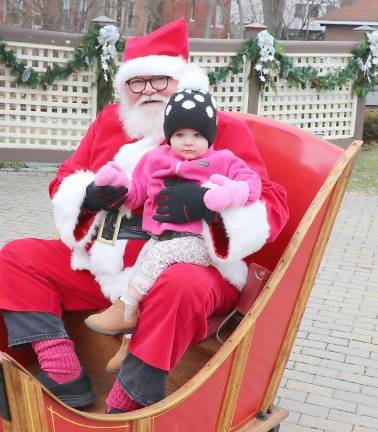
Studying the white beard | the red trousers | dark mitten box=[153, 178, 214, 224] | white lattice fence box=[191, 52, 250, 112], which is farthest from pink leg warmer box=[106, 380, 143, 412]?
white lattice fence box=[191, 52, 250, 112]

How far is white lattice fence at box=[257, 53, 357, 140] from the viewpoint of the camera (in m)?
10.1

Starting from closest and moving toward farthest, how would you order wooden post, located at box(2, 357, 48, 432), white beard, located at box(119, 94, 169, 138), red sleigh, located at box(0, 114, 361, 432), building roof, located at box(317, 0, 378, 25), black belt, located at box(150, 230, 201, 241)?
1. wooden post, located at box(2, 357, 48, 432)
2. red sleigh, located at box(0, 114, 361, 432)
3. black belt, located at box(150, 230, 201, 241)
4. white beard, located at box(119, 94, 169, 138)
5. building roof, located at box(317, 0, 378, 25)

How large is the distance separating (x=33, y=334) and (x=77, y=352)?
1.23 ft

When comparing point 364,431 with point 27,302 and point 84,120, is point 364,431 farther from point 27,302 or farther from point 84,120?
point 84,120

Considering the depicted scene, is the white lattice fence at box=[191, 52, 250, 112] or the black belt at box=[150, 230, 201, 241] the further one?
the white lattice fence at box=[191, 52, 250, 112]

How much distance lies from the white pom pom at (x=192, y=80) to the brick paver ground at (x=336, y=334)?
1565 mm

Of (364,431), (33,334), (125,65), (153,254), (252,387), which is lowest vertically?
(364,431)

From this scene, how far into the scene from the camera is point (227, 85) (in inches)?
377

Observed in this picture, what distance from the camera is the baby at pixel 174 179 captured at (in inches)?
92.3

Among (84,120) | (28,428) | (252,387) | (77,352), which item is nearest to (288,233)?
(252,387)

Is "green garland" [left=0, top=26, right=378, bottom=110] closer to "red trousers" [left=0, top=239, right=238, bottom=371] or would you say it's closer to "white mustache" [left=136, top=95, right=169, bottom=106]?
"white mustache" [left=136, top=95, right=169, bottom=106]

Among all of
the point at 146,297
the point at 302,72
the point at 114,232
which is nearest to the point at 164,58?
the point at 114,232

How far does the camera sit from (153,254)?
7.80ft

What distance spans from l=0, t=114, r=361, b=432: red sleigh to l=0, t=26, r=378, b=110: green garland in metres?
5.98
